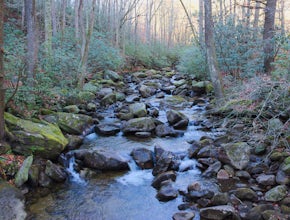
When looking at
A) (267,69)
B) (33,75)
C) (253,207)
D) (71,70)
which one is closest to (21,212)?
(253,207)

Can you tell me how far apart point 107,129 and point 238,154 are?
172 inches

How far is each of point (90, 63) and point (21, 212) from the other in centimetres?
1252

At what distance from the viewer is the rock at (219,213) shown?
4598mm

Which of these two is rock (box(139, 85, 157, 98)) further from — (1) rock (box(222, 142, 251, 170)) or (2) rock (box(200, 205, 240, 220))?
A: (2) rock (box(200, 205, 240, 220))

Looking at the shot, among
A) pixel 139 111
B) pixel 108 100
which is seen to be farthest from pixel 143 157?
pixel 108 100

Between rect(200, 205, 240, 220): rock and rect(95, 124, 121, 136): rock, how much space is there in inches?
195

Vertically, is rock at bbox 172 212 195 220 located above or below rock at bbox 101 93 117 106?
below

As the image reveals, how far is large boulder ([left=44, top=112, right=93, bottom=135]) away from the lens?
330 inches

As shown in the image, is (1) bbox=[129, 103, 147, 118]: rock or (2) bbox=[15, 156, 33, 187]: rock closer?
(2) bbox=[15, 156, 33, 187]: rock

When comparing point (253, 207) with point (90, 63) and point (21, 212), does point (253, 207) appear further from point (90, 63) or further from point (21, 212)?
point (90, 63)

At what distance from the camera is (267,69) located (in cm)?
1123

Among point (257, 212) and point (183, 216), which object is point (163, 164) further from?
point (257, 212)

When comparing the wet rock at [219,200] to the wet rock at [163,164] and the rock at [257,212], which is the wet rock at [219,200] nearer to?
the rock at [257,212]

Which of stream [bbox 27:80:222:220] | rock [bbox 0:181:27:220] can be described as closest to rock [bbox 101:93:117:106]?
stream [bbox 27:80:222:220]
